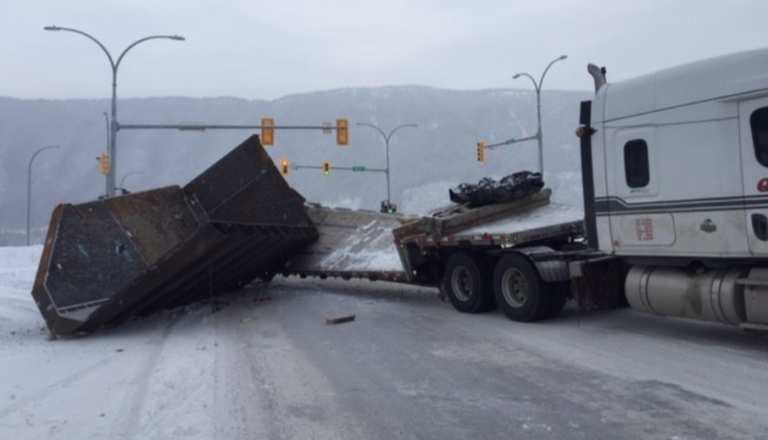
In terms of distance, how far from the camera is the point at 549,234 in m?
9.96

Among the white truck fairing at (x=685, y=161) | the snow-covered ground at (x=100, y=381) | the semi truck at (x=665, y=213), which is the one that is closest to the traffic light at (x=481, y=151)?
the semi truck at (x=665, y=213)

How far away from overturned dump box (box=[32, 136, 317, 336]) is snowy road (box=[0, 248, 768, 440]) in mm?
546

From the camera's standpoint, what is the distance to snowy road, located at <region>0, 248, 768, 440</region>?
5.18m

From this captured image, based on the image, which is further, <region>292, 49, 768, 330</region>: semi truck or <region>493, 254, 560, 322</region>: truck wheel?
<region>493, 254, 560, 322</region>: truck wheel

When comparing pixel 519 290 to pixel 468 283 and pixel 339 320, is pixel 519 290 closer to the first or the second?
pixel 468 283

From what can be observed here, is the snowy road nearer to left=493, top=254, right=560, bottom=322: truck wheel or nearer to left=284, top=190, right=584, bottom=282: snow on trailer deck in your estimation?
left=493, top=254, right=560, bottom=322: truck wheel

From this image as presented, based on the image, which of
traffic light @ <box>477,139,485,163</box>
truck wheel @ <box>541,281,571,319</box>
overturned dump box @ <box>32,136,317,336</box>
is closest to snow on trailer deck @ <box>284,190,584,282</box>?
truck wheel @ <box>541,281,571,319</box>

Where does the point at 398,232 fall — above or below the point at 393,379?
above

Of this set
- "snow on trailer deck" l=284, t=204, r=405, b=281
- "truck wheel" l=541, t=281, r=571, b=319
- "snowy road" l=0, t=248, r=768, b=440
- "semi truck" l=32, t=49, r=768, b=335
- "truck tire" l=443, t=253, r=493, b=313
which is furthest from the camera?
"snow on trailer deck" l=284, t=204, r=405, b=281

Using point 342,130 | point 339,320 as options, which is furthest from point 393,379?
point 342,130

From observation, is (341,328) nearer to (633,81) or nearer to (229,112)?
(633,81)

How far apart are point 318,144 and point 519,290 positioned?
102312mm

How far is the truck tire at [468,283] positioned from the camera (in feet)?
35.0

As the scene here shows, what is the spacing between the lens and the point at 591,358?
290 inches
